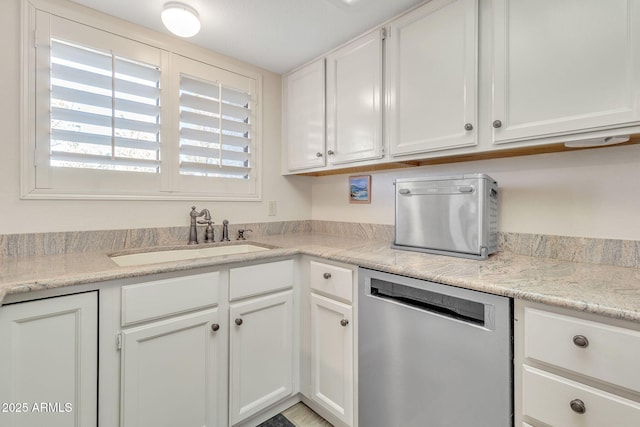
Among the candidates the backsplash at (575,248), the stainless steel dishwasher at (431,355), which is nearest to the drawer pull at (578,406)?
the stainless steel dishwasher at (431,355)

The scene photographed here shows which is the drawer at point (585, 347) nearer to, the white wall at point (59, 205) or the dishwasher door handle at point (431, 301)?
the dishwasher door handle at point (431, 301)

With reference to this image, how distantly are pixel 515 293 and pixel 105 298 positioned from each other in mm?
1418

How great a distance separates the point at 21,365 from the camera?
3.15 feet

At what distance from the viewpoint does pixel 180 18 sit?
4.87 ft

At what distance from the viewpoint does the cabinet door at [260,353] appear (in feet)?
4.75

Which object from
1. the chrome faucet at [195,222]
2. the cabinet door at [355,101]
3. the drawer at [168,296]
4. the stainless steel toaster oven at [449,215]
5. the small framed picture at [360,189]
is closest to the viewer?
the drawer at [168,296]

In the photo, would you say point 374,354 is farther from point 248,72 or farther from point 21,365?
point 248,72

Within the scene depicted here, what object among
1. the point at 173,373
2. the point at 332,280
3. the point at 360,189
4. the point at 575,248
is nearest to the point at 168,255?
the point at 173,373

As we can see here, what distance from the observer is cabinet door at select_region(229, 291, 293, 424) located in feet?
4.75

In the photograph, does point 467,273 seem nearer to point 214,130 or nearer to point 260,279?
point 260,279

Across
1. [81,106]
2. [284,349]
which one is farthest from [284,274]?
[81,106]

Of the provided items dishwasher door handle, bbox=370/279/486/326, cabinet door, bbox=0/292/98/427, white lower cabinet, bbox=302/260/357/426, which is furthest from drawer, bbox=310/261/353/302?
cabinet door, bbox=0/292/98/427

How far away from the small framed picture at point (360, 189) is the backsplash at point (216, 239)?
0.22 metres

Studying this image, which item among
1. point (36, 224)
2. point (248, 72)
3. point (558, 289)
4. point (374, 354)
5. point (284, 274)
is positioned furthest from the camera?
point (248, 72)
